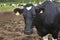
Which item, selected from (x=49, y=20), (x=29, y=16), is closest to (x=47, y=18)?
(x=49, y=20)

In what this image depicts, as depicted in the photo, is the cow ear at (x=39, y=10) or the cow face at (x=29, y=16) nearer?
the cow face at (x=29, y=16)

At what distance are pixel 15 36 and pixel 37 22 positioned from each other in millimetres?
2310

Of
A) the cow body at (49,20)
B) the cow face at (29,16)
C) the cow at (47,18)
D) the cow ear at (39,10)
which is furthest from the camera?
the cow body at (49,20)

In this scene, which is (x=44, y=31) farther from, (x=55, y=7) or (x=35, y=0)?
(x=35, y=0)

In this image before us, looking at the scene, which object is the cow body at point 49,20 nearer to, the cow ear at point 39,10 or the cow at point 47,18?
the cow at point 47,18

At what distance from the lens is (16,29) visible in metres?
12.7

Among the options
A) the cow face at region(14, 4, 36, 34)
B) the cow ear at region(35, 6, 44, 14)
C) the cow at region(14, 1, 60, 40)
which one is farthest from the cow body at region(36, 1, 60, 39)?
the cow face at region(14, 4, 36, 34)

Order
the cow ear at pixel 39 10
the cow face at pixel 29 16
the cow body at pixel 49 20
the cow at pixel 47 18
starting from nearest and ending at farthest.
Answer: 1. the cow face at pixel 29 16
2. the cow ear at pixel 39 10
3. the cow at pixel 47 18
4. the cow body at pixel 49 20

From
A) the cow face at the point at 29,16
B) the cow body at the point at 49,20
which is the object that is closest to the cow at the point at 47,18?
the cow body at the point at 49,20

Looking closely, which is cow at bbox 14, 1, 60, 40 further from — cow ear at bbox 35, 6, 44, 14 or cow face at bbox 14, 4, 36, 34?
Result: cow face at bbox 14, 4, 36, 34

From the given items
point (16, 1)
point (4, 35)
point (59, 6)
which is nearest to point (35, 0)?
point (16, 1)

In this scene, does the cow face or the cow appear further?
the cow

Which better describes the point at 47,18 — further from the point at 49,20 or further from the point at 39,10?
the point at 39,10

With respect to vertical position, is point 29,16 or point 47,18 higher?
point 29,16
